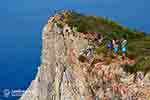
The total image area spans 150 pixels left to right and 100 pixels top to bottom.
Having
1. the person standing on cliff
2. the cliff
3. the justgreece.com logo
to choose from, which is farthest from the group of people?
the justgreece.com logo

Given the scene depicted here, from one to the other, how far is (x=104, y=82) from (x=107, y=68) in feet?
2.36

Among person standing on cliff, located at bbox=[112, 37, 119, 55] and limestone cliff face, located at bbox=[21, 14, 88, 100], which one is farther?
limestone cliff face, located at bbox=[21, 14, 88, 100]

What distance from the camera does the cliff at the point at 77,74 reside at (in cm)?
3053

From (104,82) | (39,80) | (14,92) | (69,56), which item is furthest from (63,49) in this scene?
(14,92)

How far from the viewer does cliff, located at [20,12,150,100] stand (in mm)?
30531

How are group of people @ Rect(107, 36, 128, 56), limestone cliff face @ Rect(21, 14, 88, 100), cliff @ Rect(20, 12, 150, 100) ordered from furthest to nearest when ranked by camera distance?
limestone cliff face @ Rect(21, 14, 88, 100)
group of people @ Rect(107, 36, 128, 56)
cliff @ Rect(20, 12, 150, 100)

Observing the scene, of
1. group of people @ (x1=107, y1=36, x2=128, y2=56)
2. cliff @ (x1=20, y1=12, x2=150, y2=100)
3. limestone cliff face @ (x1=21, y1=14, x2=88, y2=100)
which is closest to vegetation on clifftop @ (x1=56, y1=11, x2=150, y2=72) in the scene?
group of people @ (x1=107, y1=36, x2=128, y2=56)

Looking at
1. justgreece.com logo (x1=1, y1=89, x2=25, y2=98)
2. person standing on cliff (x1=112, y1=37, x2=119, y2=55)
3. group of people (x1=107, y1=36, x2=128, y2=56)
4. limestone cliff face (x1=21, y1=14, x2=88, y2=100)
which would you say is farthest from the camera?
justgreece.com logo (x1=1, y1=89, x2=25, y2=98)

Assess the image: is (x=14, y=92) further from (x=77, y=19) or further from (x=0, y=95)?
(x=77, y=19)

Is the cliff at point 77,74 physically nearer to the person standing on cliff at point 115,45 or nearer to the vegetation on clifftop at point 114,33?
the vegetation on clifftop at point 114,33

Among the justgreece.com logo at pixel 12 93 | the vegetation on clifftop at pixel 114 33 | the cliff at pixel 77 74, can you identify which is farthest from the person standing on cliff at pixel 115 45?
the justgreece.com logo at pixel 12 93

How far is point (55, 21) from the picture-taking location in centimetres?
4050

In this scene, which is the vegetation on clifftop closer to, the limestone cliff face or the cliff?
the cliff

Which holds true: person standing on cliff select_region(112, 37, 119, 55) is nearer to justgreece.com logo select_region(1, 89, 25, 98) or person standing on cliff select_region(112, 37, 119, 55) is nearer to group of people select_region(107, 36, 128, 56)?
group of people select_region(107, 36, 128, 56)
